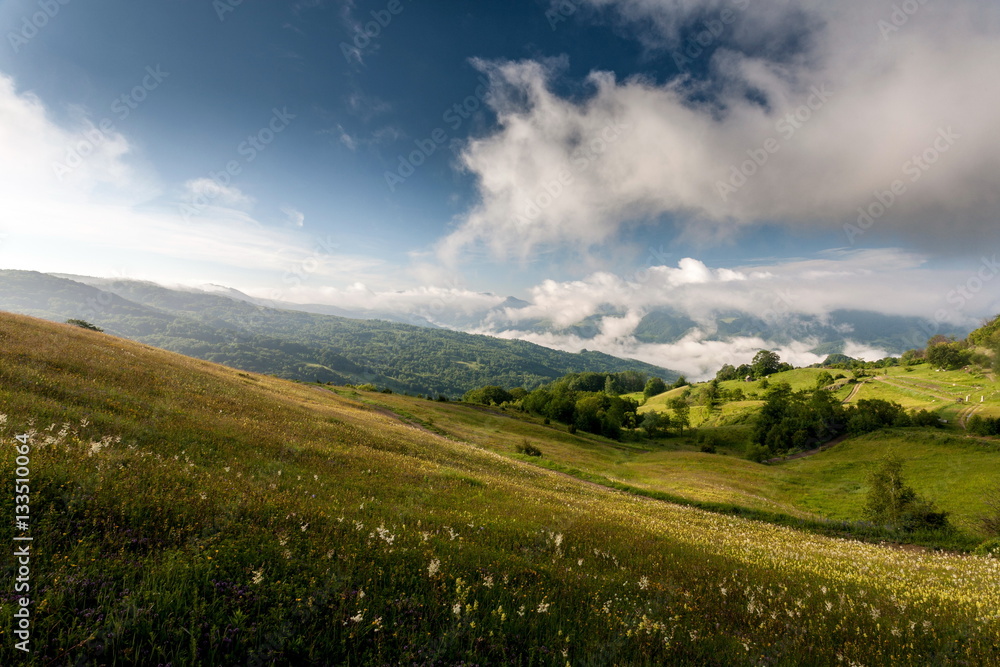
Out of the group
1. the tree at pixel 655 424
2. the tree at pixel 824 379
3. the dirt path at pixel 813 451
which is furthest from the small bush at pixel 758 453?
the tree at pixel 824 379

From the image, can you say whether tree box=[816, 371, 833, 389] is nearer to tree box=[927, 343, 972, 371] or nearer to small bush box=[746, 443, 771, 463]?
tree box=[927, 343, 972, 371]

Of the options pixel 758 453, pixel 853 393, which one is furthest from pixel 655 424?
pixel 853 393

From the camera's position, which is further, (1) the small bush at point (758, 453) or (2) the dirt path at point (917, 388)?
(2) the dirt path at point (917, 388)

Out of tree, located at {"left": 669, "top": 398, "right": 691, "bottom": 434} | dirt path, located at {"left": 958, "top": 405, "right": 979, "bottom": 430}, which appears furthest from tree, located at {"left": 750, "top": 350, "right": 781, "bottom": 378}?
dirt path, located at {"left": 958, "top": 405, "right": 979, "bottom": 430}

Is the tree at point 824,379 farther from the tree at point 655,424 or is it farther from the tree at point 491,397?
the tree at point 491,397

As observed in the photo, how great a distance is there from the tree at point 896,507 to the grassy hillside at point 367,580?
847 inches

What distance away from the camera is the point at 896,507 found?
30.4 metres

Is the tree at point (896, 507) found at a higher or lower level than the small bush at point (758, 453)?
higher

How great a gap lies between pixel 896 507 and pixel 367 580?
43.7m

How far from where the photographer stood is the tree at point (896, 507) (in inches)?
1012

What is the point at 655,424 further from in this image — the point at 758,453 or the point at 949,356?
the point at 949,356

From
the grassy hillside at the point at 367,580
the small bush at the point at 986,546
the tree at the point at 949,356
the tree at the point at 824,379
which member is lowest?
the small bush at the point at 986,546

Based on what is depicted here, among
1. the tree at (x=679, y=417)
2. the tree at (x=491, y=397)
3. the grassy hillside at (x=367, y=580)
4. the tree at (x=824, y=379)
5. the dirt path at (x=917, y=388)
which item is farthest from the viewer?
the tree at (x=491, y=397)

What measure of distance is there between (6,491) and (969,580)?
67.2 ft
